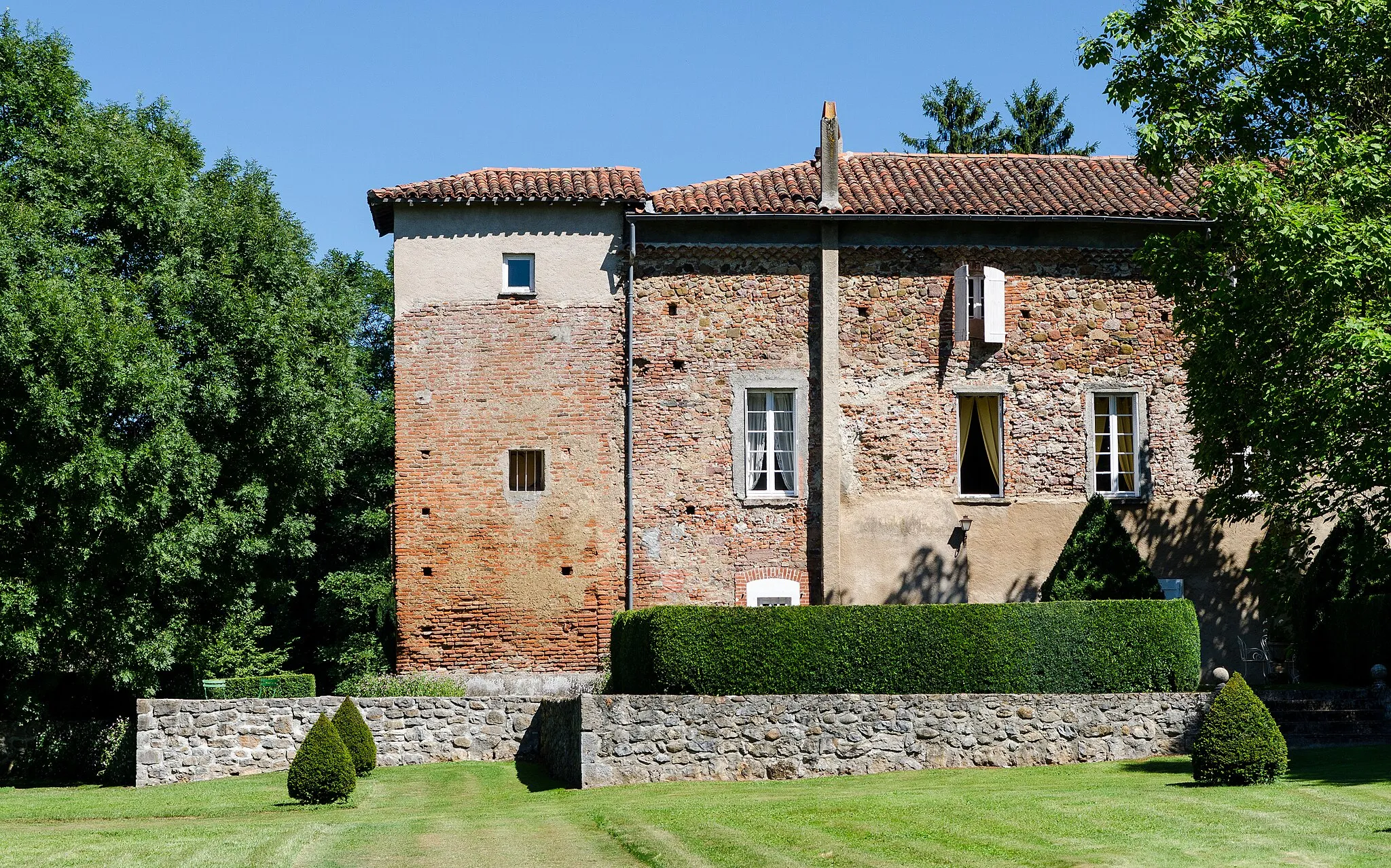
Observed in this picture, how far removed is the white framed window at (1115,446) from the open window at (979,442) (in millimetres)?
1619

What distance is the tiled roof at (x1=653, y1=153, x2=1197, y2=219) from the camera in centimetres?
2359

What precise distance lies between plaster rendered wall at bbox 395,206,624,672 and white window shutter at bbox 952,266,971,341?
5523mm

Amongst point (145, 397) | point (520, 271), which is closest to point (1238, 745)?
point (520, 271)

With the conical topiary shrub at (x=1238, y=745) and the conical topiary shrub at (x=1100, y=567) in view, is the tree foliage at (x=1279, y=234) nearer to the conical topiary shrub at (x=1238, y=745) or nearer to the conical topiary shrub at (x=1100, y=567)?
the conical topiary shrub at (x=1100, y=567)

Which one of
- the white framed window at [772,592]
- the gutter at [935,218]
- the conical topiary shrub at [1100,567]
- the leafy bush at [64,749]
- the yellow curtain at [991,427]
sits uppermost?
the gutter at [935,218]

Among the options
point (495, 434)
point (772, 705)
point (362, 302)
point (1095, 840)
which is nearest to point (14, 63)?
point (362, 302)

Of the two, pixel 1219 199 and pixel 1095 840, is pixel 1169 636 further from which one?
pixel 1095 840

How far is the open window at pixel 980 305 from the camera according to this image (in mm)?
23562

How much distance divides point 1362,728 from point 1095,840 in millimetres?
8878

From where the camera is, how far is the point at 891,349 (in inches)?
934

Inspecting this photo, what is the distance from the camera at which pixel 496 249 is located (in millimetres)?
23484


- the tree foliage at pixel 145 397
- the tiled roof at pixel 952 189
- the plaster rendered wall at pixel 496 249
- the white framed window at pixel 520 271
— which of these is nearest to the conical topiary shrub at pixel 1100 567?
the tiled roof at pixel 952 189

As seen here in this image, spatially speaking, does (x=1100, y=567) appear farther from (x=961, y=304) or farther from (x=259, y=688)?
(x=259, y=688)

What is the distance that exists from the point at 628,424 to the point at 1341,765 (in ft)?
37.9
